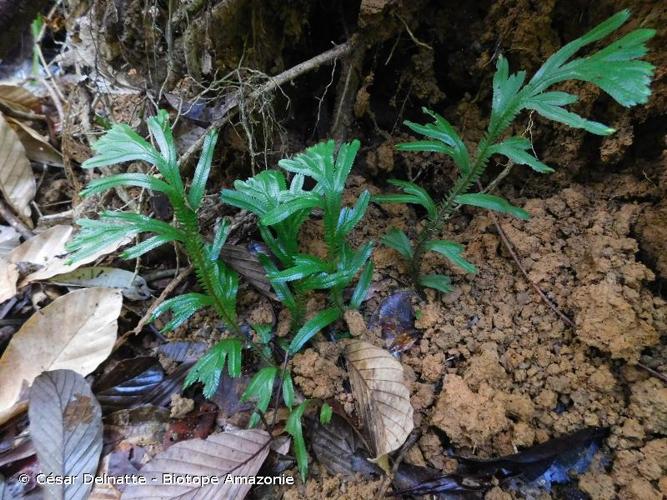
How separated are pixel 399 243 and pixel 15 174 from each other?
1.88 m

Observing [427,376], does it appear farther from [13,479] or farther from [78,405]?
[13,479]

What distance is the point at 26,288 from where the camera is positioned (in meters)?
1.89

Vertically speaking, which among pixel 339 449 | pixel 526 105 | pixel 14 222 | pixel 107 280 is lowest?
pixel 339 449

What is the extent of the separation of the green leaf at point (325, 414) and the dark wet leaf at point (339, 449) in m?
0.04

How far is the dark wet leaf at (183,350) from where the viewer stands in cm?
175

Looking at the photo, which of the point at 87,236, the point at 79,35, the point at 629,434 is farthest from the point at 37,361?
the point at 629,434

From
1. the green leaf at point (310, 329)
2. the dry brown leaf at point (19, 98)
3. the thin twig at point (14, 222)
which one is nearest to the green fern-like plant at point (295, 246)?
the green leaf at point (310, 329)

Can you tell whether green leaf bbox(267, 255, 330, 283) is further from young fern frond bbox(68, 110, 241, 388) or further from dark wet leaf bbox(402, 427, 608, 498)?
dark wet leaf bbox(402, 427, 608, 498)

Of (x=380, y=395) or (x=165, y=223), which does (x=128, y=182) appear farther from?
(x=380, y=395)

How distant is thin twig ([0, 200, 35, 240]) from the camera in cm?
208

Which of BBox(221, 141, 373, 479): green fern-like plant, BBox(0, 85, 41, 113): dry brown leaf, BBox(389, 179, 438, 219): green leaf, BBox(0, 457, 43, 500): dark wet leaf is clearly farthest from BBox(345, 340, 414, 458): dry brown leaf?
BBox(0, 85, 41, 113): dry brown leaf

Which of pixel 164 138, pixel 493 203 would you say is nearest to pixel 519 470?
pixel 493 203

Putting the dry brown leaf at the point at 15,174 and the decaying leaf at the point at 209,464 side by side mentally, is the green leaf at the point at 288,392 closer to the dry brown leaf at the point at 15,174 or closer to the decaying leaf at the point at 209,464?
the decaying leaf at the point at 209,464

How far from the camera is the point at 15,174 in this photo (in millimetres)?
2168
